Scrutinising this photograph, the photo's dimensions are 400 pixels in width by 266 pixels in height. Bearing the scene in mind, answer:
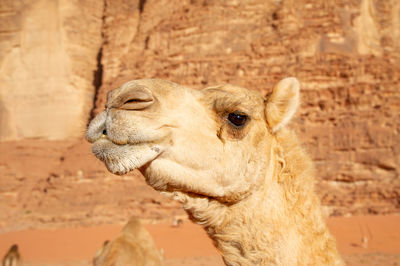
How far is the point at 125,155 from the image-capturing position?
1.91 meters

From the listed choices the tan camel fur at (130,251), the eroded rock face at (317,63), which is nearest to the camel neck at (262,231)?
the tan camel fur at (130,251)

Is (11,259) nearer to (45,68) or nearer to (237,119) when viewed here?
(237,119)

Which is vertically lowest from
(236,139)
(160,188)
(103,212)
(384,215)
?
(103,212)

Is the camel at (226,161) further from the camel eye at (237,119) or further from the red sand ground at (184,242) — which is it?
the red sand ground at (184,242)

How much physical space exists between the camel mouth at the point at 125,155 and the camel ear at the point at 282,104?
0.70 m

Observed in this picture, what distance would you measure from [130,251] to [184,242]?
472 inches

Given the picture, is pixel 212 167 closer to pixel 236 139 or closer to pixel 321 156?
pixel 236 139

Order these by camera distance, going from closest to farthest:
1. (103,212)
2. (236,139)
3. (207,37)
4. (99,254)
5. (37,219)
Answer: (236,139) → (99,254) → (103,212) → (37,219) → (207,37)

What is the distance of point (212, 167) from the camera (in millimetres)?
2137

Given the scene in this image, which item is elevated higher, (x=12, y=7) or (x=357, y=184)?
(x=12, y=7)

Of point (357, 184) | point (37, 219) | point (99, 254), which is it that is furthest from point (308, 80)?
point (99, 254)

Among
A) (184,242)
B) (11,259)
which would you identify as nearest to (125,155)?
(11,259)

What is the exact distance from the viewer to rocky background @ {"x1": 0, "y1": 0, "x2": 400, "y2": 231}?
21.5 m

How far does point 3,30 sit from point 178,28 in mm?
15574
